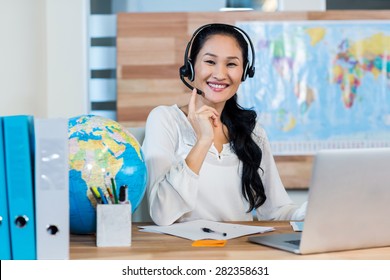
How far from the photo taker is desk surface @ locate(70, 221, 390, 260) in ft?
5.18

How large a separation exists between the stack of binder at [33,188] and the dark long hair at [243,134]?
1039 mm

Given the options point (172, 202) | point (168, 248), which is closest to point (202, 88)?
point (172, 202)

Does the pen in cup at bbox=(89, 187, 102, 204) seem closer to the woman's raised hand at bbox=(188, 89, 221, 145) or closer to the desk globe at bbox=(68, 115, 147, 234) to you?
the desk globe at bbox=(68, 115, 147, 234)

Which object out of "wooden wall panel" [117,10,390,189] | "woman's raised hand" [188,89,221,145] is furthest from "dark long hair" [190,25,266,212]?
"wooden wall panel" [117,10,390,189]

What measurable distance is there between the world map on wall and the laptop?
2567 millimetres

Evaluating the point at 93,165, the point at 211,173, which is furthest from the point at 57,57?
the point at 93,165

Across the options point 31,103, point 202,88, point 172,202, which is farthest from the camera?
point 31,103

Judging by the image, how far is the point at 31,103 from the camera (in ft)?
13.5

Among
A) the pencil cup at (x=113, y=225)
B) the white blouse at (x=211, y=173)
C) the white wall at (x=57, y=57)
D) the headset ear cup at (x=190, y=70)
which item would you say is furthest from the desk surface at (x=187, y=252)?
the white wall at (x=57, y=57)

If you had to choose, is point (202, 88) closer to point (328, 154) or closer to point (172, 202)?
point (172, 202)

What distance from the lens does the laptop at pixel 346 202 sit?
1.51 m

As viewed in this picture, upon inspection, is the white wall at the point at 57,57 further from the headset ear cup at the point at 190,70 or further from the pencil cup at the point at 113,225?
the pencil cup at the point at 113,225

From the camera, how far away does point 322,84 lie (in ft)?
13.9
